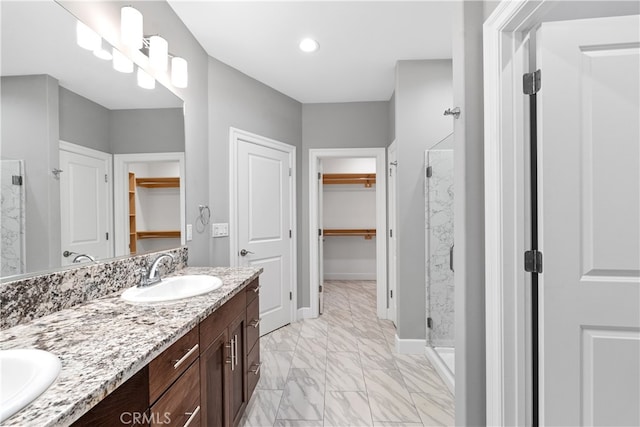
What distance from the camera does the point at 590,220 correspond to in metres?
1.06

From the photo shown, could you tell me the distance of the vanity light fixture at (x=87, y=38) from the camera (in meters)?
1.20

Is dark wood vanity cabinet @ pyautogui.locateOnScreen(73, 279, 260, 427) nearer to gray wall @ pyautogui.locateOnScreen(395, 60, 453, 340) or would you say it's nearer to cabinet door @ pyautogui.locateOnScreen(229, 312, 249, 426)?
cabinet door @ pyautogui.locateOnScreen(229, 312, 249, 426)

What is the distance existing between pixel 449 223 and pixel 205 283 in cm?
197

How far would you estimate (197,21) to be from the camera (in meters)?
2.00

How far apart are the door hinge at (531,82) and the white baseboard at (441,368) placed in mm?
1922

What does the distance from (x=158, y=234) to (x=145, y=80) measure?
0.91 m

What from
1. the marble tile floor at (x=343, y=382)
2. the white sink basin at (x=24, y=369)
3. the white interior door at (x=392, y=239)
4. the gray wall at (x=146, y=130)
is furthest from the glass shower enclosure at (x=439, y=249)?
the white sink basin at (x=24, y=369)

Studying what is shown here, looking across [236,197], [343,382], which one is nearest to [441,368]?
[343,382]

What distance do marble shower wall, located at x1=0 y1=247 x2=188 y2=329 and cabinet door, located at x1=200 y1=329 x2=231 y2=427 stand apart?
→ 0.56 meters

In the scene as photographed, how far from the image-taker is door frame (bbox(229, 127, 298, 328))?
8.45 ft

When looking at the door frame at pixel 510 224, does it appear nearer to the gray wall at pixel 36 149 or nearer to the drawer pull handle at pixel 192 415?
the drawer pull handle at pixel 192 415

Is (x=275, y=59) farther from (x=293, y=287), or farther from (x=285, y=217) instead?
(x=293, y=287)

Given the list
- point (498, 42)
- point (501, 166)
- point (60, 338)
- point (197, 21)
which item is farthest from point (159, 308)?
A: point (197, 21)

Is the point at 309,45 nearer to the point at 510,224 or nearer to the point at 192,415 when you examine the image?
the point at 510,224
